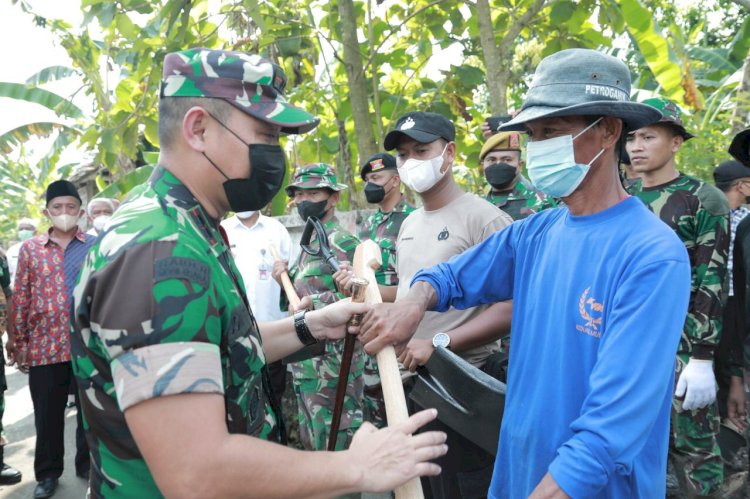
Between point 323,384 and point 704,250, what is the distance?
260cm

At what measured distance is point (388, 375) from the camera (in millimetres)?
1935

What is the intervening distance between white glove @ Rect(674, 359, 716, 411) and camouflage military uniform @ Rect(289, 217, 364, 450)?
2.09 metres

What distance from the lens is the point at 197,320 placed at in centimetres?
137

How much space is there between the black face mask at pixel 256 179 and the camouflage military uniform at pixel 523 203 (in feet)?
9.79

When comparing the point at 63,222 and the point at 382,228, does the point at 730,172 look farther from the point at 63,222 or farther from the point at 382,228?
the point at 63,222

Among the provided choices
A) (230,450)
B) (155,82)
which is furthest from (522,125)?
(155,82)

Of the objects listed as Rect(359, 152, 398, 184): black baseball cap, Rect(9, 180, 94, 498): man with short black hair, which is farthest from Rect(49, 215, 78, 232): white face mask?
Rect(359, 152, 398, 184): black baseball cap

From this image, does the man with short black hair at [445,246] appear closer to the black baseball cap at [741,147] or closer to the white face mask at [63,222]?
the black baseball cap at [741,147]

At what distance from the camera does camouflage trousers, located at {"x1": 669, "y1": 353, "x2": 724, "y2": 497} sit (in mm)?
3580

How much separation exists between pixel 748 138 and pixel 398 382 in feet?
7.30

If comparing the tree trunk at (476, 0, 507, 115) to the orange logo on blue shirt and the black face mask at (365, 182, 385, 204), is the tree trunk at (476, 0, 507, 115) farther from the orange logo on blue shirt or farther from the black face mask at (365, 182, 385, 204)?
the orange logo on blue shirt

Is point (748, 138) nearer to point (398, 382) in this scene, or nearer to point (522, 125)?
point (522, 125)

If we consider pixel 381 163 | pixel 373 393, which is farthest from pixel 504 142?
pixel 373 393

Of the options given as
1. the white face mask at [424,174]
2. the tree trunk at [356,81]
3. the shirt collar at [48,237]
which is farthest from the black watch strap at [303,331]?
the tree trunk at [356,81]
